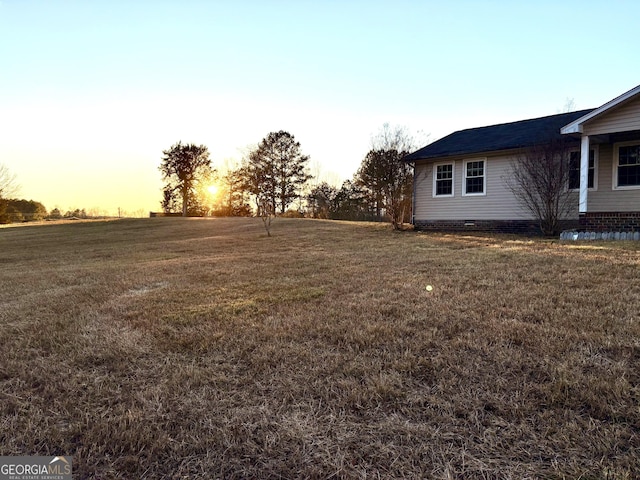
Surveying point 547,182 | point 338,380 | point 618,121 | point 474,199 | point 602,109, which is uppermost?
point 602,109

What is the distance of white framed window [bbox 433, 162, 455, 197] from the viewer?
14.4 meters

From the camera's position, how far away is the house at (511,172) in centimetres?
1027

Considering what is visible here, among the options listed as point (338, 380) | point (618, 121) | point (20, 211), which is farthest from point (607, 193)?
point (20, 211)

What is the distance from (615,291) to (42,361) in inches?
232

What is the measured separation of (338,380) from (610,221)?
12.3 m

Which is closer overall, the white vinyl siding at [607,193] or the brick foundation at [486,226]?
the white vinyl siding at [607,193]

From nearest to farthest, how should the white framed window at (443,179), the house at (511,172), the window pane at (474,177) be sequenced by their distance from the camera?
1. the house at (511,172)
2. the window pane at (474,177)
3. the white framed window at (443,179)

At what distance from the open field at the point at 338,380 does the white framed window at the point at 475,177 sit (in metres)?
9.41

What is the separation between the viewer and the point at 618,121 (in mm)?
9953

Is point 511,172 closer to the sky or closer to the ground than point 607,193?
closer to the sky

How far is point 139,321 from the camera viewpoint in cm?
377

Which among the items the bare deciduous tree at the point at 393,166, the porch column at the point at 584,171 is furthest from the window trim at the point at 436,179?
the porch column at the point at 584,171

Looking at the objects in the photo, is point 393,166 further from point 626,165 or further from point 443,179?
point 626,165

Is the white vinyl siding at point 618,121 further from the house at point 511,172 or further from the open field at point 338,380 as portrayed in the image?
the open field at point 338,380
